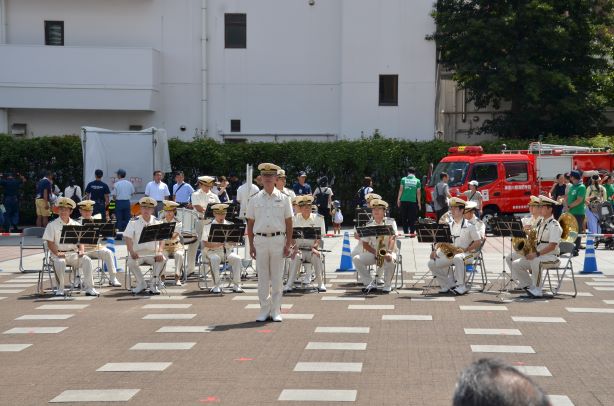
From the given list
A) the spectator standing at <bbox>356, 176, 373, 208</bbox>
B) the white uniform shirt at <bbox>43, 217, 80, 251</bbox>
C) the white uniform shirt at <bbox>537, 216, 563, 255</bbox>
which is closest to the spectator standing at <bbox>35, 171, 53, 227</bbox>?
the spectator standing at <bbox>356, 176, 373, 208</bbox>

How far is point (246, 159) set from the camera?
33500 mm

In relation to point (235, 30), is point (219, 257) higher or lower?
lower

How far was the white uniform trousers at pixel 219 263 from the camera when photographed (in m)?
17.2

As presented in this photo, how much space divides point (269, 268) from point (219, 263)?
131 inches

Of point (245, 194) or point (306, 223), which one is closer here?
point (306, 223)

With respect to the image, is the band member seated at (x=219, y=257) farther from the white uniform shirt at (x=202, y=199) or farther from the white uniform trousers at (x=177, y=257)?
the white uniform shirt at (x=202, y=199)

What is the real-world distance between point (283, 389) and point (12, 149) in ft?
82.7

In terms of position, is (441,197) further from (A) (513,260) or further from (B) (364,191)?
(A) (513,260)

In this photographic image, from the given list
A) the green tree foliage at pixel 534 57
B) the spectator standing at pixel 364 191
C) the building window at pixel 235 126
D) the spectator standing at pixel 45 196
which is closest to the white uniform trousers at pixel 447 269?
the spectator standing at pixel 364 191

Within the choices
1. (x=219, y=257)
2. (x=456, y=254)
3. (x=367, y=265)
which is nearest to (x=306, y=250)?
(x=367, y=265)

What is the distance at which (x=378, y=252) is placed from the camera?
17312 millimetres

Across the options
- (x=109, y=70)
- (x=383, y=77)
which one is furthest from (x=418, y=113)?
(x=109, y=70)

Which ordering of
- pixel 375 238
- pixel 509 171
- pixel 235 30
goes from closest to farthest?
1. pixel 375 238
2. pixel 509 171
3. pixel 235 30

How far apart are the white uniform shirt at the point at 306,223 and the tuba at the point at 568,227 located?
406cm
